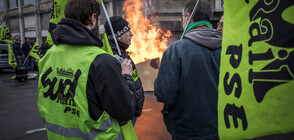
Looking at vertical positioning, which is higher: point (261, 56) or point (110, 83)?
point (261, 56)

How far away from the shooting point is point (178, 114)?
6.40 feet

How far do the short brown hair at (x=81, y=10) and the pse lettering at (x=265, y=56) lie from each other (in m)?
1.06

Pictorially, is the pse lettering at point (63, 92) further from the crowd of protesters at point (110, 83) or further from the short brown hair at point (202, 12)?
the short brown hair at point (202, 12)

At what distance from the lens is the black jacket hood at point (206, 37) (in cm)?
183

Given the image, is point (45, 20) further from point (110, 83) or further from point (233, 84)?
point (233, 84)

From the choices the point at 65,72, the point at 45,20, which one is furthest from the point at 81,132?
the point at 45,20

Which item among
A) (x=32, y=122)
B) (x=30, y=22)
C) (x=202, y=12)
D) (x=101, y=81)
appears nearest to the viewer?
(x=101, y=81)

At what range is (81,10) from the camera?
165 centimetres

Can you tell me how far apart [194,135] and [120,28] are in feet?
5.39

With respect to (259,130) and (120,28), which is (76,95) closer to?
(259,130)

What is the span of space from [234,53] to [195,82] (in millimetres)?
552

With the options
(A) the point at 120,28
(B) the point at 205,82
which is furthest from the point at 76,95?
(A) the point at 120,28

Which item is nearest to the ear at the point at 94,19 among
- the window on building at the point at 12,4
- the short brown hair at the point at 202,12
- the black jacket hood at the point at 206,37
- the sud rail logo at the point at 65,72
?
the sud rail logo at the point at 65,72

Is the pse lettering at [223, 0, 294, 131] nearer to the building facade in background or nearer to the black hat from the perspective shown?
the black hat
